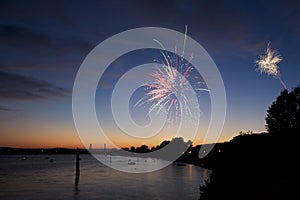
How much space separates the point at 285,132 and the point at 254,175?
5.56m

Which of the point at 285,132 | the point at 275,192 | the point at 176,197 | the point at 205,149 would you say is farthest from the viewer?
the point at 205,149

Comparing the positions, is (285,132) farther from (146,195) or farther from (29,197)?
(29,197)

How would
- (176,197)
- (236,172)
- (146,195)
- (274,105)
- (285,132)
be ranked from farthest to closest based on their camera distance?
(274,105) → (146,195) → (176,197) → (285,132) → (236,172)

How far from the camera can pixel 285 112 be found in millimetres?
54500

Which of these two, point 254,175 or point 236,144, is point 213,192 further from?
point 236,144

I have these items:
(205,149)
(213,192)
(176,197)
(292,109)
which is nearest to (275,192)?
(213,192)

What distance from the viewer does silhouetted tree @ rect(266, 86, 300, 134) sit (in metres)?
53.0

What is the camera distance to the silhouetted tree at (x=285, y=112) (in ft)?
174

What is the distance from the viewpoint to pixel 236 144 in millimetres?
23047

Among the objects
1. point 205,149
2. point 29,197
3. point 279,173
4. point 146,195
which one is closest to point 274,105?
point 146,195

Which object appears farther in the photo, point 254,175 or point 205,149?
point 205,149

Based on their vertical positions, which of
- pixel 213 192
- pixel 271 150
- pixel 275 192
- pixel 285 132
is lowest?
pixel 213 192

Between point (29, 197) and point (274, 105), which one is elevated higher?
point (274, 105)

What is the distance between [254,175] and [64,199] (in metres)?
40.0
